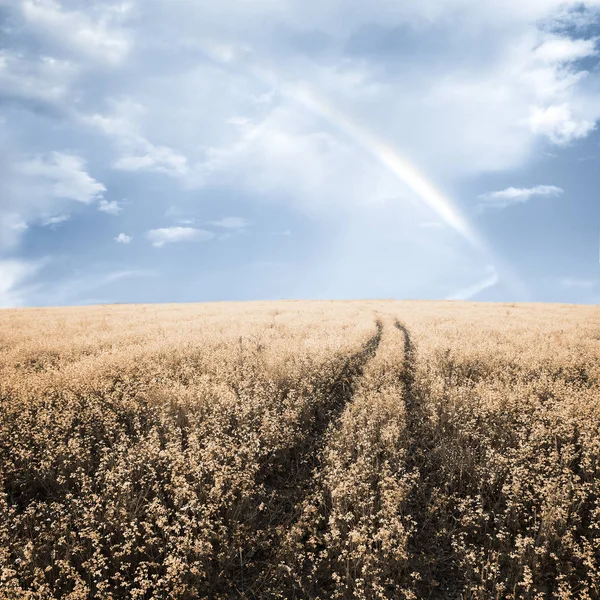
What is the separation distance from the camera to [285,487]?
577cm

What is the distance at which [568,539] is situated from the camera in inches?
173

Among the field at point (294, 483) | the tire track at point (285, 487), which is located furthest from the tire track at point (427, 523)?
the tire track at point (285, 487)

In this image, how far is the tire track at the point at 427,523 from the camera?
14.0 feet

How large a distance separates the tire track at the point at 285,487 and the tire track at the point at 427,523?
4.94 feet

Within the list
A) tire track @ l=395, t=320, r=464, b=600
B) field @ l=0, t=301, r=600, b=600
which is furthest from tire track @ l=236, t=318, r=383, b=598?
tire track @ l=395, t=320, r=464, b=600

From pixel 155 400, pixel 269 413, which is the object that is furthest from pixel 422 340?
pixel 155 400

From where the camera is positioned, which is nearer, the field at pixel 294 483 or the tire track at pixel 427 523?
the field at pixel 294 483

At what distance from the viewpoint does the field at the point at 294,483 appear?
4.13m

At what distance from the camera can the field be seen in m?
4.13

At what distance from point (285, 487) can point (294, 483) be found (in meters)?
0.15

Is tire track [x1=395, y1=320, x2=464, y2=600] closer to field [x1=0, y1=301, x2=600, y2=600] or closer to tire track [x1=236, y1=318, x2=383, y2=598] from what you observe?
field [x1=0, y1=301, x2=600, y2=600]

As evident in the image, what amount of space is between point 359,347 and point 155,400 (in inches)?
302

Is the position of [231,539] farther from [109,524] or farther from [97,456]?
[97,456]

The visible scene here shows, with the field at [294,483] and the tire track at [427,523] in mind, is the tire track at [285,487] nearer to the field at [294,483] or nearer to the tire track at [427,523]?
the field at [294,483]
